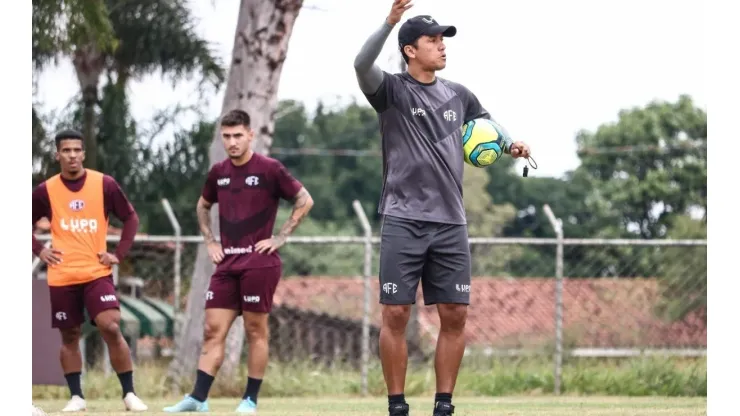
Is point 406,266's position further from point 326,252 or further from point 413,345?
point 326,252

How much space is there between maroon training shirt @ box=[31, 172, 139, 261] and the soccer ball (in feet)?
11.3

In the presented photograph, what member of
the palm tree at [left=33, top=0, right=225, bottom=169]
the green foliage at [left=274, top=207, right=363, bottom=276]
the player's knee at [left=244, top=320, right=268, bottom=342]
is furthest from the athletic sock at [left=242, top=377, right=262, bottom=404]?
the green foliage at [left=274, top=207, right=363, bottom=276]

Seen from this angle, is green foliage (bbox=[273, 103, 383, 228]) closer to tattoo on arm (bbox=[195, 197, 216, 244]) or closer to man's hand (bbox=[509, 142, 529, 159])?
tattoo on arm (bbox=[195, 197, 216, 244])

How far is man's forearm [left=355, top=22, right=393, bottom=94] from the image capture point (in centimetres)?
733

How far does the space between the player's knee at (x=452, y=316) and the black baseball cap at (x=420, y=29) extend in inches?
58.3

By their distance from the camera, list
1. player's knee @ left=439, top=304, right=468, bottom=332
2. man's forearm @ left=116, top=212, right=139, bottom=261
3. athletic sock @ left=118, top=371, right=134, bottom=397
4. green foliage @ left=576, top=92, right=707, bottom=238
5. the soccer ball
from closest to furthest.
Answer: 1. player's knee @ left=439, top=304, right=468, bottom=332
2. the soccer ball
3. athletic sock @ left=118, top=371, right=134, bottom=397
4. man's forearm @ left=116, top=212, right=139, bottom=261
5. green foliage @ left=576, top=92, right=707, bottom=238

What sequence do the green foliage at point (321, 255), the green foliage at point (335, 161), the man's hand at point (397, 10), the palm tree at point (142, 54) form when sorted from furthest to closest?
the green foliage at point (335, 161) < the green foliage at point (321, 255) < the palm tree at point (142, 54) < the man's hand at point (397, 10)

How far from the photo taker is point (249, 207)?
10070 millimetres

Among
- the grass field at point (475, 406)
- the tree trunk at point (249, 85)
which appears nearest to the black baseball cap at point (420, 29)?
the grass field at point (475, 406)

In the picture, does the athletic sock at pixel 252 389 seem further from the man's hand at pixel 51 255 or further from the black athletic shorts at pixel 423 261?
the black athletic shorts at pixel 423 261

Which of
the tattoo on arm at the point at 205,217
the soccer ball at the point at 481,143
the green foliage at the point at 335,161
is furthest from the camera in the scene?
the green foliage at the point at 335,161

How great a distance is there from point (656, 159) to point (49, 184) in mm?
54246

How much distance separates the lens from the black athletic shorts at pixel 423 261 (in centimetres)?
764

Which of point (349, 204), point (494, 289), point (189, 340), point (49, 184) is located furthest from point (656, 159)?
point (49, 184)
